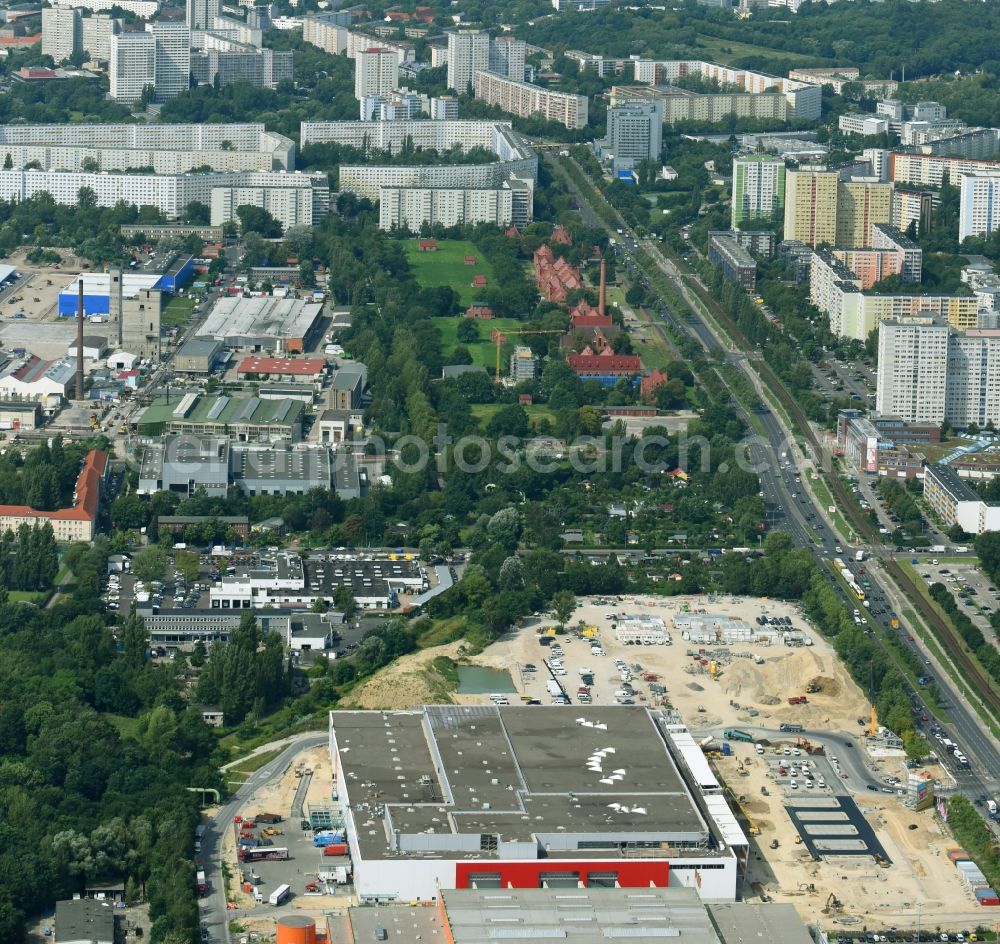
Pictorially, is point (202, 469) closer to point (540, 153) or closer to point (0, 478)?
point (0, 478)

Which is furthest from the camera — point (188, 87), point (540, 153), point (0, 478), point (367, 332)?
point (188, 87)

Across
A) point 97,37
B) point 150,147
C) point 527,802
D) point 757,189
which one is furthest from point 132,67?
point 527,802

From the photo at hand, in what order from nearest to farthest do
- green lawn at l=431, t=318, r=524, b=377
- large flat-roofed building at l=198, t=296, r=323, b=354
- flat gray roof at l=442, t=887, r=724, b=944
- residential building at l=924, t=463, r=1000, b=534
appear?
1. flat gray roof at l=442, t=887, r=724, b=944
2. residential building at l=924, t=463, r=1000, b=534
3. green lawn at l=431, t=318, r=524, b=377
4. large flat-roofed building at l=198, t=296, r=323, b=354

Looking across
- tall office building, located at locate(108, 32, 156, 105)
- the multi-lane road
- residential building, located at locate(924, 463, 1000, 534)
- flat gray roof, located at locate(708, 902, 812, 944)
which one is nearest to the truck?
flat gray roof, located at locate(708, 902, 812, 944)

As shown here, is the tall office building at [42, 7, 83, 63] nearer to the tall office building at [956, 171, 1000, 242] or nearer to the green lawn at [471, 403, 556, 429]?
the tall office building at [956, 171, 1000, 242]

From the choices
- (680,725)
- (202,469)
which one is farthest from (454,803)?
(202,469)
